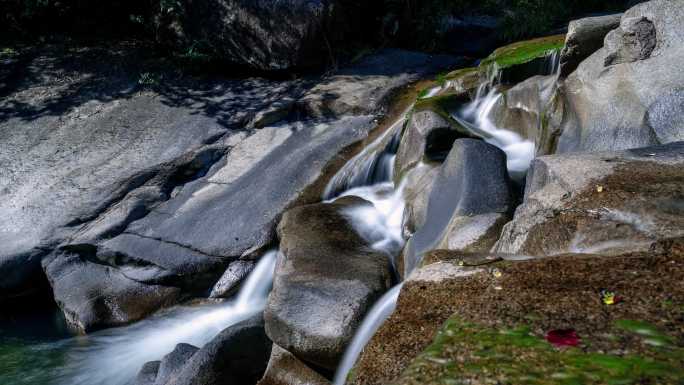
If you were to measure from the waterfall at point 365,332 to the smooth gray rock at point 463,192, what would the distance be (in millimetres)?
753

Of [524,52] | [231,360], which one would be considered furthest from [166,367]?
[524,52]

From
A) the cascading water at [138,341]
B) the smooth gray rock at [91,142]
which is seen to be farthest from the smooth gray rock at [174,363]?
the smooth gray rock at [91,142]

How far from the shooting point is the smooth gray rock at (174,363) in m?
5.99

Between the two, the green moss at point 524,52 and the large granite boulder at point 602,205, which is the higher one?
the green moss at point 524,52

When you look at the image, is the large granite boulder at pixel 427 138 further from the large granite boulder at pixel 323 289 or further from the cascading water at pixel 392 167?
the large granite boulder at pixel 323 289

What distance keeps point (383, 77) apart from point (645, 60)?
5801 millimetres

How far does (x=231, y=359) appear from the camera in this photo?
18.6 ft

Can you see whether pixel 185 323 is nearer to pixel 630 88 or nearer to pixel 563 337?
pixel 630 88

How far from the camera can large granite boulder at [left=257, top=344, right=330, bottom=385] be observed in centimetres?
493

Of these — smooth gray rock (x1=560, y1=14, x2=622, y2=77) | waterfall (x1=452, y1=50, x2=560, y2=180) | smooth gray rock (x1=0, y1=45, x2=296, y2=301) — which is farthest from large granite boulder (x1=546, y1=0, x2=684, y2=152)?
smooth gray rock (x1=0, y1=45, x2=296, y2=301)

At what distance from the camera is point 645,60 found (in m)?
6.13

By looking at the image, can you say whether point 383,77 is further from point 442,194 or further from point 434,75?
point 442,194

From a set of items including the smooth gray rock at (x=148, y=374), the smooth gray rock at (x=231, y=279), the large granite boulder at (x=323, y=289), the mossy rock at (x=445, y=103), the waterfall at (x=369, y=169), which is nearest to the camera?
the large granite boulder at (x=323, y=289)

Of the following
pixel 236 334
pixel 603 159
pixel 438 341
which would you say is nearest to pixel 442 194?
pixel 603 159
